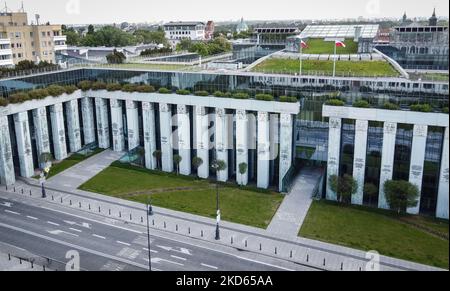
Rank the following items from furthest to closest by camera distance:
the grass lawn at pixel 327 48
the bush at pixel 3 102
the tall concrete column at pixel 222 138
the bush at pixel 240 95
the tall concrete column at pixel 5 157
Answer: the grass lawn at pixel 327 48
the tall concrete column at pixel 222 138
the bush at pixel 240 95
the tall concrete column at pixel 5 157
the bush at pixel 3 102

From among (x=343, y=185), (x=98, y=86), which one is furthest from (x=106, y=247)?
(x=98, y=86)

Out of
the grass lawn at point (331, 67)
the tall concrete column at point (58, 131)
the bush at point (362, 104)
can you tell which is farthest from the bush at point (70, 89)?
the bush at point (362, 104)

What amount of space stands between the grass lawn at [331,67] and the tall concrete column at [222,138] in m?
10.4

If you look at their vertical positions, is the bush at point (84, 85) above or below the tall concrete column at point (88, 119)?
above

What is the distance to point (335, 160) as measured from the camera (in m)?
57.2

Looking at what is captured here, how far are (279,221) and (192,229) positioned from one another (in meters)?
10.2

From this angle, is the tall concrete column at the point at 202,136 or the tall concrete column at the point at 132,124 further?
the tall concrete column at the point at 132,124

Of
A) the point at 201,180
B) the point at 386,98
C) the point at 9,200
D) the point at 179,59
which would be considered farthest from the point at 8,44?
the point at 386,98

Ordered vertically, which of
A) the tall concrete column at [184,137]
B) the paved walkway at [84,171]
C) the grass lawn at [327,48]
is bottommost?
the paved walkway at [84,171]

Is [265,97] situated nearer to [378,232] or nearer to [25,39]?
[378,232]

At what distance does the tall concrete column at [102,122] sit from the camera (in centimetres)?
7469

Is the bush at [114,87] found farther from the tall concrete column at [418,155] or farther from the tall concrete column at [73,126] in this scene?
the tall concrete column at [418,155]

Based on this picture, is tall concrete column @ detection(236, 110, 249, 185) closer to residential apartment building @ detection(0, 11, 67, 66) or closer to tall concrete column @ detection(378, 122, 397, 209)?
tall concrete column @ detection(378, 122, 397, 209)

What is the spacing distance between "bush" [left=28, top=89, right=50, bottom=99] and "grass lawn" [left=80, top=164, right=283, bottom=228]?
48.1 feet
